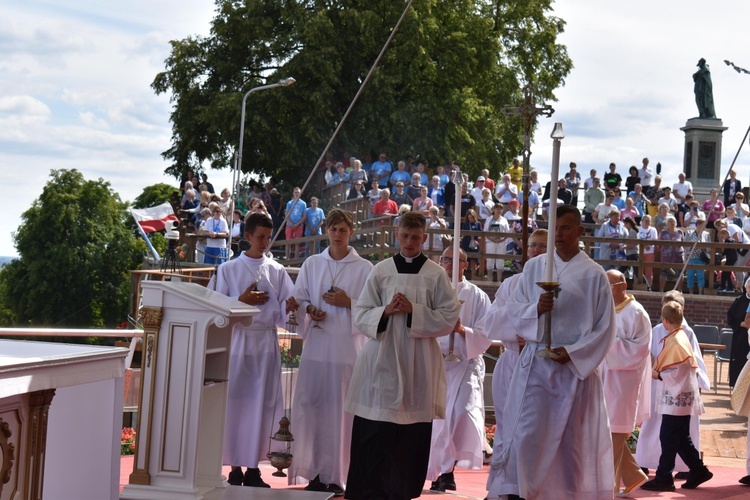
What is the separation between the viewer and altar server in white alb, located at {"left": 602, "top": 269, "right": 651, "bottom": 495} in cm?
893

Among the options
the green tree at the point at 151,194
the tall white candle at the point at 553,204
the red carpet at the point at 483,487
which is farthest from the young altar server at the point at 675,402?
the green tree at the point at 151,194

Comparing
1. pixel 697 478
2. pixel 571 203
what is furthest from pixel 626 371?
pixel 571 203

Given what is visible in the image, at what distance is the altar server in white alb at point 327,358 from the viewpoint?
8195mm

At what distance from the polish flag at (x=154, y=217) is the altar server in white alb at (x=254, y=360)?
1986 cm

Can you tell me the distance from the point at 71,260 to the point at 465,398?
40597 mm

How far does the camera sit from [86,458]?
543cm

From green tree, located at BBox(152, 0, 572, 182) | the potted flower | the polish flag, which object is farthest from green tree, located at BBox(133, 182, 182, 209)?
the potted flower

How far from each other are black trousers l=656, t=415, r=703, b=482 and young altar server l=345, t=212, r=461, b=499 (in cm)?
288

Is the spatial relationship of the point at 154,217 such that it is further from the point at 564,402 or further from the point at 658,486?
the point at 564,402

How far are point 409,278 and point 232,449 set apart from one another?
1.97m

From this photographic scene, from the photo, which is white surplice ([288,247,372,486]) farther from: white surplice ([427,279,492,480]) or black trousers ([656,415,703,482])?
black trousers ([656,415,703,482])

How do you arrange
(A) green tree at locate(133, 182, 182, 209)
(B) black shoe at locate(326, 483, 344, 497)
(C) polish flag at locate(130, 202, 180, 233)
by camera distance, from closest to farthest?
(B) black shoe at locate(326, 483, 344, 497), (C) polish flag at locate(130, 202, 180, 233), (A) green tree at locate(133, 182, 182, 209)

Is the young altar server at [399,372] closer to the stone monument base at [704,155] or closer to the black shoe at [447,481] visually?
the black shoe at [447,481]

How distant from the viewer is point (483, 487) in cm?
904
